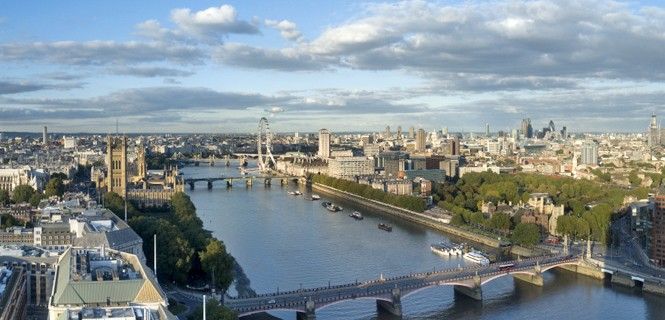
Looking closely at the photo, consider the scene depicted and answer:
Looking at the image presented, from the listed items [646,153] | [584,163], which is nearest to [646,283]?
[584,163]

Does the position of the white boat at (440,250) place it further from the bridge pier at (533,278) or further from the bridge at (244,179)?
the bridge at (244,179)

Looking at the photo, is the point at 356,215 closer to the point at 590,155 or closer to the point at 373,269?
the point at 373,269

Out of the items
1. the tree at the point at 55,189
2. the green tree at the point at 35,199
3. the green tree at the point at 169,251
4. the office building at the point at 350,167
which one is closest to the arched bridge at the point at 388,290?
the green tree at the point at 169,251

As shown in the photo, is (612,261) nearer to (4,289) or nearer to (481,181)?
(4,289)

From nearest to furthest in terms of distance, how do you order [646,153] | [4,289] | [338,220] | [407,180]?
[4,289] → [338,220] → [407,180] → [646,153]

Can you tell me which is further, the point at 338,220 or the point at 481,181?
the point at 481,181

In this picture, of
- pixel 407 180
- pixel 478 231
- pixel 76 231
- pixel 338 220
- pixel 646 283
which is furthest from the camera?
pixel 407 180

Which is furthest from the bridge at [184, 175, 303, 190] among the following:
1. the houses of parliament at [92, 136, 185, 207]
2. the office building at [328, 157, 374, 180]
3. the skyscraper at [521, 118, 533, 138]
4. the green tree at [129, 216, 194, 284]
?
the skyscraper at [521, 118, 533, 138]

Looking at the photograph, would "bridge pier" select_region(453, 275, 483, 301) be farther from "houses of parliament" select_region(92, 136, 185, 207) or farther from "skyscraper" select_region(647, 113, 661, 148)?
"skyscraper" select_region(647, 113, 661, 148)

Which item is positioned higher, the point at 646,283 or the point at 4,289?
the point at 4,289
